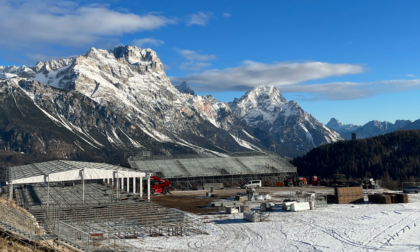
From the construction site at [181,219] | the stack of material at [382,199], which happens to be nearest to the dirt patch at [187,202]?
the construction site at [181,219]

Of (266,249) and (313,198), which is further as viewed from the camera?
(313,198)

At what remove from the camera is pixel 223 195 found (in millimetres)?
71125

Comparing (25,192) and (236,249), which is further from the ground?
(25,192)

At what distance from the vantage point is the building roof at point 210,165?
9251 centimetres

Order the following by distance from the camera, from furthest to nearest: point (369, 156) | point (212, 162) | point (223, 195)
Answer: point (369, 156) → point (212, 162) → point (223, 195)

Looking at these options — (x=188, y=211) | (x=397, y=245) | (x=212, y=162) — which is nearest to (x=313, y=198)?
(x=188, y=211)

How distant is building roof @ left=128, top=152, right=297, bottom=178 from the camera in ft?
304

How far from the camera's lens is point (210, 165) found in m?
101

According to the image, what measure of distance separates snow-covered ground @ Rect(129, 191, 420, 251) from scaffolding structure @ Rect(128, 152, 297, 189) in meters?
42.6

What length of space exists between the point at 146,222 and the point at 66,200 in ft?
43.8

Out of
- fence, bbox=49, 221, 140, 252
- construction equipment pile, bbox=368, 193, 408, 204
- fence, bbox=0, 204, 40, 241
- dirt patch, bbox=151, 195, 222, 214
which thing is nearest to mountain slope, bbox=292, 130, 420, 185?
construction equipment pile, bbox=368, 193, 408, 204

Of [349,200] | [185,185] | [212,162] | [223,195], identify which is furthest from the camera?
[212,162]

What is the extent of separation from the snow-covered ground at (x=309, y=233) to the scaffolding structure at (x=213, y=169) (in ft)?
140

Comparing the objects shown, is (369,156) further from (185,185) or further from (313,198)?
(313,198)
